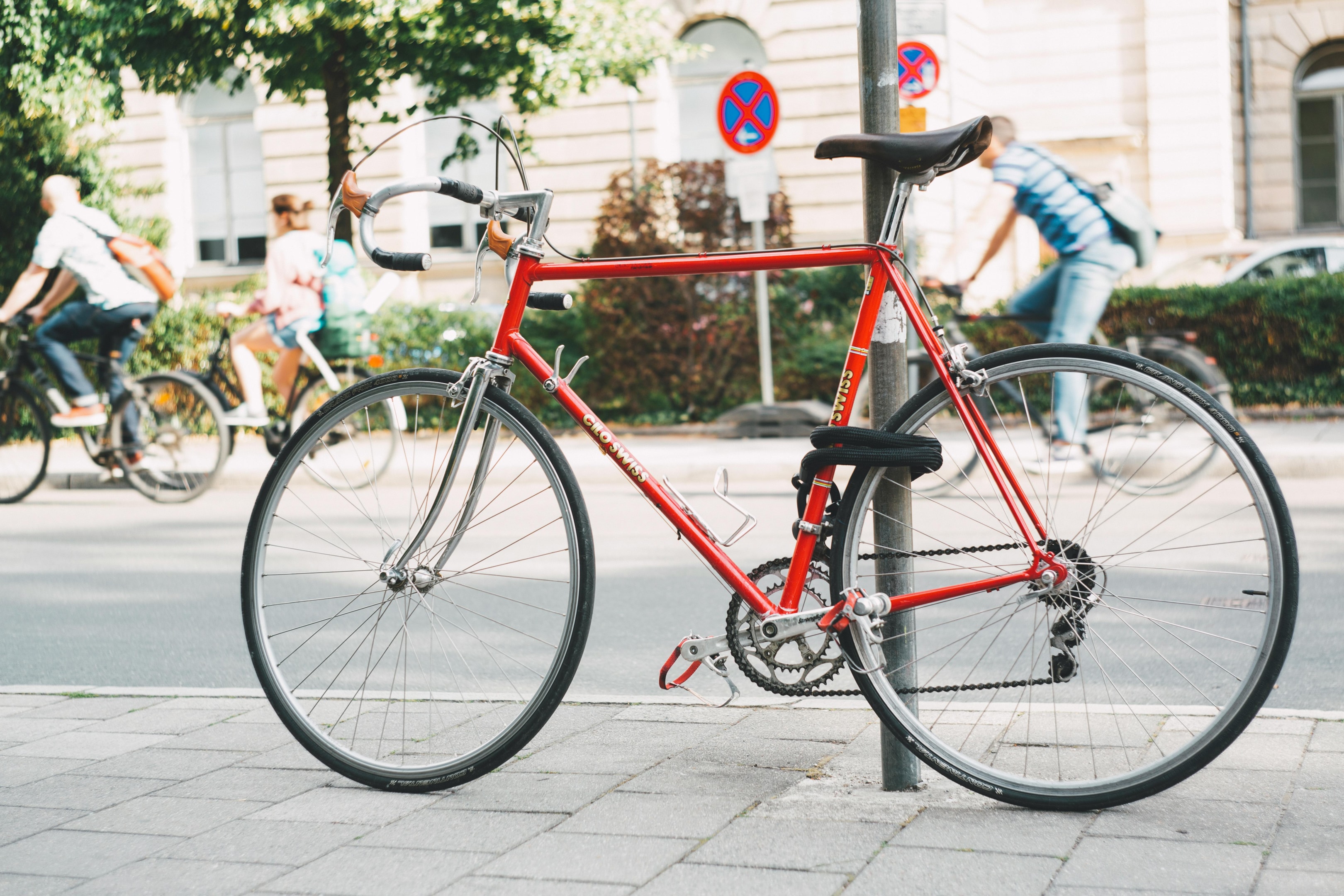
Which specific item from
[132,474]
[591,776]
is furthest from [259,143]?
[591,776]

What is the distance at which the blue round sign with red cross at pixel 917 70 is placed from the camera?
1146 centimetres

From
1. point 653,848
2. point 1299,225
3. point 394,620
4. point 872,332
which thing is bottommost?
point 653,848

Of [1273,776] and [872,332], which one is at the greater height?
[872,332]

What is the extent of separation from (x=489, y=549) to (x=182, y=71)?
28.9ft

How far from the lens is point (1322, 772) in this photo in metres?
3.29

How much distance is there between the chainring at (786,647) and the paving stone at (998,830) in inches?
13.3

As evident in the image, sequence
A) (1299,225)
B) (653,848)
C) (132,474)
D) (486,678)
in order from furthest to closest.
Answer: (1299,225) → (132,474) → (486,678) → (653,848)

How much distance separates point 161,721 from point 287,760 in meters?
0.69

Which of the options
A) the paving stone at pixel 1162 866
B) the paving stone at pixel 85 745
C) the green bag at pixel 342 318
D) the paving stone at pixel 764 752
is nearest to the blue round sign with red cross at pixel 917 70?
the green bag at pixel 342 318

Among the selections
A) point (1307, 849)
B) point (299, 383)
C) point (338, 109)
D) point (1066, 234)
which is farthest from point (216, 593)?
point (338, 109)

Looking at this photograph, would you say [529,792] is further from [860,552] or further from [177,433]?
[177,433]

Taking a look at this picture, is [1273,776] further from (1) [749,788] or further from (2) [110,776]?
(2) [110,776]

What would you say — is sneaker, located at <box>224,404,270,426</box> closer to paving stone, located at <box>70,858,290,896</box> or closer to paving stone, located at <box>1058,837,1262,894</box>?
paving stone, located at <box>70,858,290,896</box>

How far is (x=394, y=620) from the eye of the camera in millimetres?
3877
